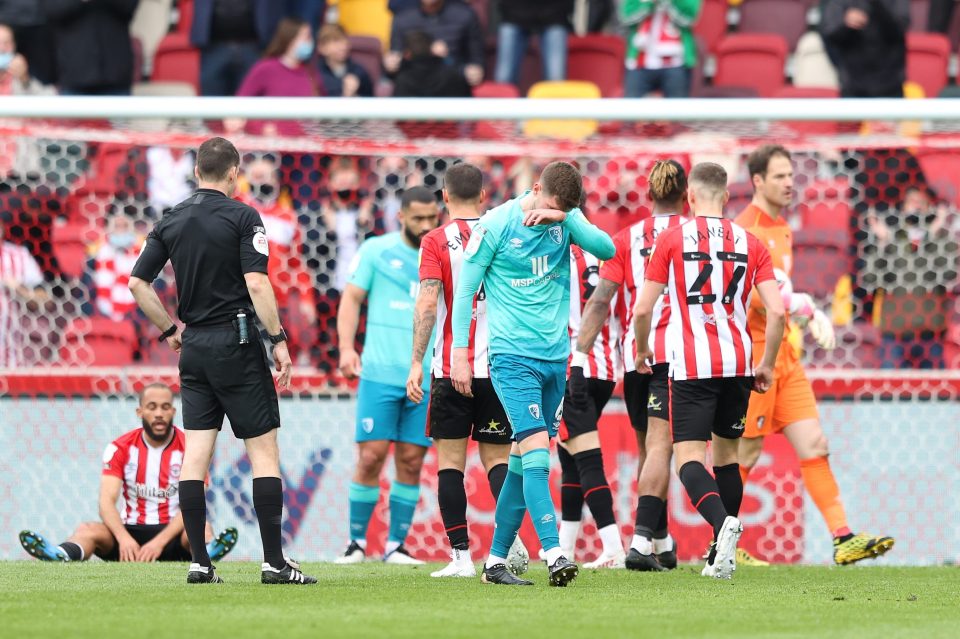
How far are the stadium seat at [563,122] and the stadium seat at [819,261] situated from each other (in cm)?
168

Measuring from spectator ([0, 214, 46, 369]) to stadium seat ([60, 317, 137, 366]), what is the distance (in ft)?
1.07

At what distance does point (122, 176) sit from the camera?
10.9 meters

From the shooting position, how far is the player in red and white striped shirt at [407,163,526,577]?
726cm

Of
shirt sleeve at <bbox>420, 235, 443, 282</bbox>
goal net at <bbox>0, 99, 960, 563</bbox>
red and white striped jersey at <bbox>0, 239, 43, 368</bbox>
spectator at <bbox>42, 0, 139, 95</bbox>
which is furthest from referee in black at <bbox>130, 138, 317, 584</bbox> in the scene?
spectator at <bbox>42, 0, 139, 95</bbox>

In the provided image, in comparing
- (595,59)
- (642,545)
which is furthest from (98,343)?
(595,59)

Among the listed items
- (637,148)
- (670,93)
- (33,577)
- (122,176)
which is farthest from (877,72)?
(33,577)

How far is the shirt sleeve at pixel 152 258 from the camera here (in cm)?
686

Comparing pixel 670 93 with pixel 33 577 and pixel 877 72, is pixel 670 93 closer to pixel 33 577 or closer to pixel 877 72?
pixel 877 72

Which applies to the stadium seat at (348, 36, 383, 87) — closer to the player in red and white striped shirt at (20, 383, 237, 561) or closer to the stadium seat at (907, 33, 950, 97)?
the stadium seat at (907, 33, 950, 97)

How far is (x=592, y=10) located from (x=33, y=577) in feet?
31.4

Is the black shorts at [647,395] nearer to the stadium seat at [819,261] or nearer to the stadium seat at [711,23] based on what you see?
the stadium seat at [819,261]

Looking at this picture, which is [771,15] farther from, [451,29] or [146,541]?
[146,541]

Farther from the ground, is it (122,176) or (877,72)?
(877,72)

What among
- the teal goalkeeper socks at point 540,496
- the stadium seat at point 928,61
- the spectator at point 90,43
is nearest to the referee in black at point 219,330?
the teal goalkeeper socks at point 540,496
